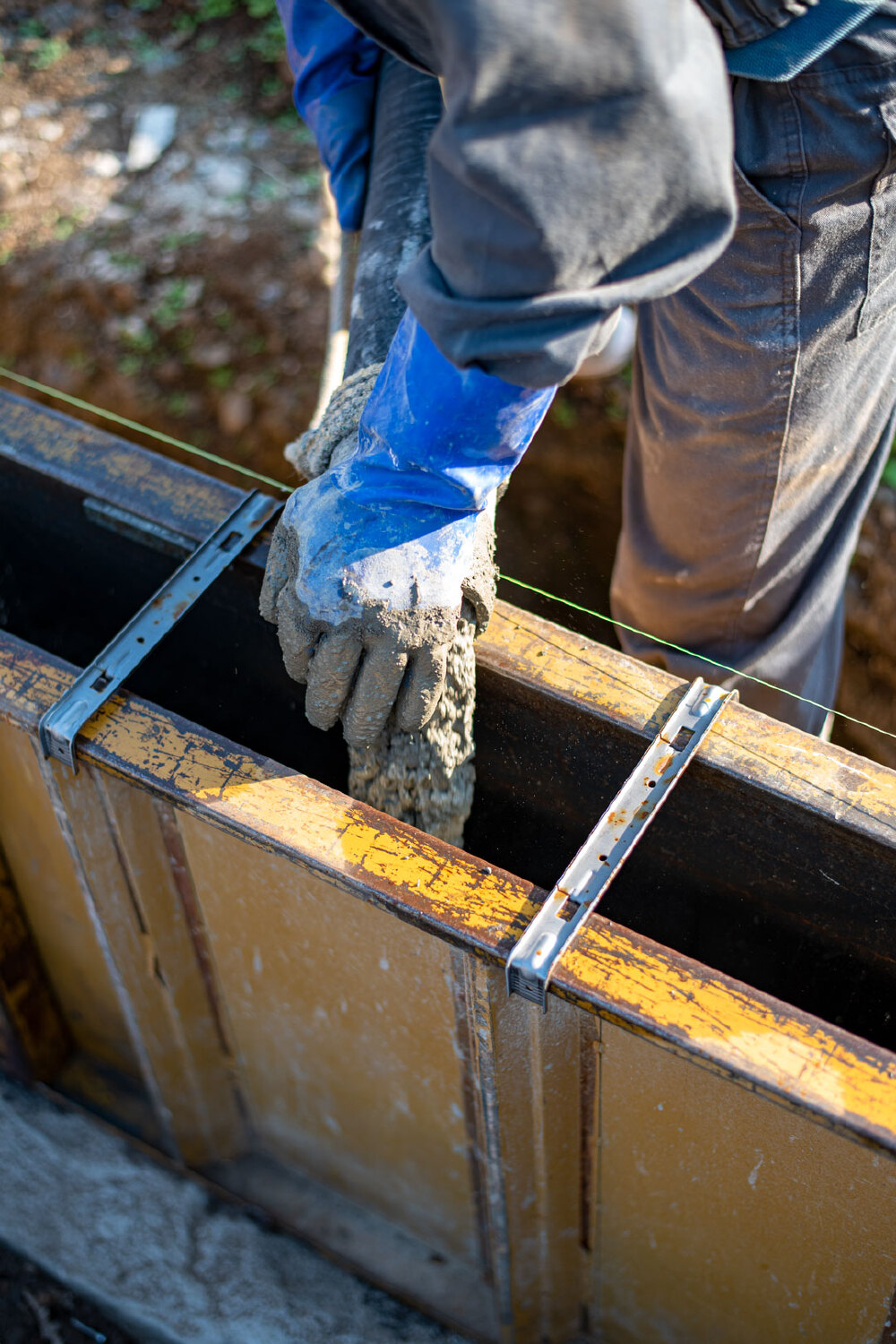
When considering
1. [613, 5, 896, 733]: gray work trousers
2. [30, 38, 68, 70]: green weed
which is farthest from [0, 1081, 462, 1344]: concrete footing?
[30, 38, 68, 70]: green weed

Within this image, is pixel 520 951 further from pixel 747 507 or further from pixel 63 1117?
pixel 63 1117

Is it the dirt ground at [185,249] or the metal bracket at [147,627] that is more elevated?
the dirt ground at [185,249]

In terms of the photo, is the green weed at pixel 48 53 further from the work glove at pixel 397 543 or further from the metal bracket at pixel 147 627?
the work glove at pixel 397 543

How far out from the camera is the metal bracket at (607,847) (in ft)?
4.05

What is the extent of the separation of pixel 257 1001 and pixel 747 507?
1.21 m

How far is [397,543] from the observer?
1428mm

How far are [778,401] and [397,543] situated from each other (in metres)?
0.79

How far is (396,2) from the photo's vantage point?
114 centimetres

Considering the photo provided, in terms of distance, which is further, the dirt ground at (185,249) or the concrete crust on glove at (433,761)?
the dirt ground at (185,249)

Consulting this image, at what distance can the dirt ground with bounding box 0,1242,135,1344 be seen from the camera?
1906 millimetres

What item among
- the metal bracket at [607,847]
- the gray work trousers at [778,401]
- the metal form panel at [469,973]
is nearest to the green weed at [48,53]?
the metal form panel at [469,973]

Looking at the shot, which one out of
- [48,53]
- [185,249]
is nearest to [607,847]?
[185,249]

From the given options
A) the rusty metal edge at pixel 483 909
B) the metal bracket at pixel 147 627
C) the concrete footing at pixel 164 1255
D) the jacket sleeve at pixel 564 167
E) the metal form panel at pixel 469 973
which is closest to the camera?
the jacket sleeve at pixel 564 167

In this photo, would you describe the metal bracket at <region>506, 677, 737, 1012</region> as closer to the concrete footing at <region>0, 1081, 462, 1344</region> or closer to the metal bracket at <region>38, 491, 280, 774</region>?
the metal bracket at <region>38, 491, 280, 774</region>
